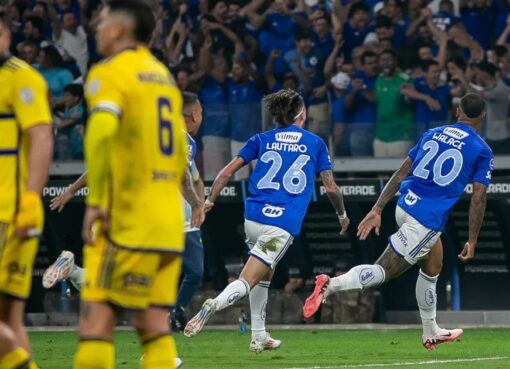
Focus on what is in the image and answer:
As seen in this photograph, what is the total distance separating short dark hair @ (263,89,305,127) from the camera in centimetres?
1343

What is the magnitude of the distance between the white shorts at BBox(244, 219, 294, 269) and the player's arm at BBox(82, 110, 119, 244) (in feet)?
20.8

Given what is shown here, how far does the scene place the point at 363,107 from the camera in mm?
18172

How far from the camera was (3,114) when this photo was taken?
7973 mm

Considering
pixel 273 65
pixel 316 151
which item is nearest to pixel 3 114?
pixel 316 151

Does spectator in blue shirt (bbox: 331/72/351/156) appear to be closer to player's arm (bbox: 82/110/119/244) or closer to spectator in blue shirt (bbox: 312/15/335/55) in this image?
spectator in blue shirt (bbox: 312/15/335/55)

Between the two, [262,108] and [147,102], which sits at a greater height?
[147,102]

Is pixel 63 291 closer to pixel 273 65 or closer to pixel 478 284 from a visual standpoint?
pixel 273 65

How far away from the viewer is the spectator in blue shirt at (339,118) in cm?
1792

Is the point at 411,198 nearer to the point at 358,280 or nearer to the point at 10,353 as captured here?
the point at 358,280

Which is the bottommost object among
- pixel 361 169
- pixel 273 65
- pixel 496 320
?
pixel 496 320

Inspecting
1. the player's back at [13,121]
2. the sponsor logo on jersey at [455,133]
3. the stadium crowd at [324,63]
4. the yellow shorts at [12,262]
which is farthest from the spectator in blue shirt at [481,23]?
the yellow shorts at [12,262]

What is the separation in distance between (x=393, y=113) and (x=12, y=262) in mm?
10402

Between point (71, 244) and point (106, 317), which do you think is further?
point (71, 244)

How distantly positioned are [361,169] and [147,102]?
38.0 feet
